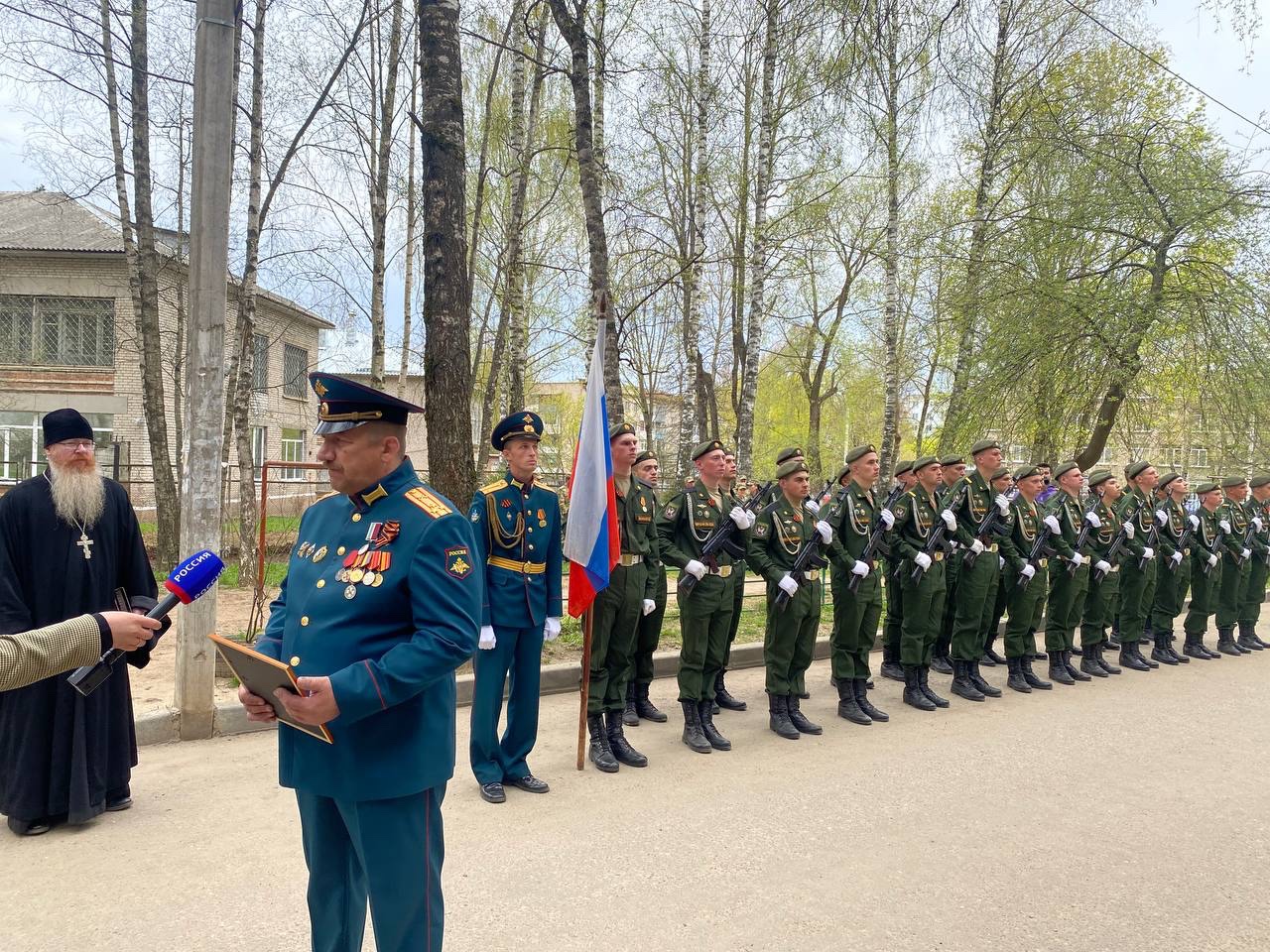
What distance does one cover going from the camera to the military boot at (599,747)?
519 cm

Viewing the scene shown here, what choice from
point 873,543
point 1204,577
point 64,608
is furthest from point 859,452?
point 1204,577

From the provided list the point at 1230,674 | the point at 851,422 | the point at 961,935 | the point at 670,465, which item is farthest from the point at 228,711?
the point at 851,422

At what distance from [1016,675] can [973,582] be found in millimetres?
1113

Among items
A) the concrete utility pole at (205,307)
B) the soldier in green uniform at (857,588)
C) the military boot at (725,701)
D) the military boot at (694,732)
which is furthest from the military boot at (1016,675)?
the concrete utility pole at (205,307)

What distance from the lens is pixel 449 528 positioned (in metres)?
2.36

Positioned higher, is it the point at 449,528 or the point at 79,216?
the point at 79,216

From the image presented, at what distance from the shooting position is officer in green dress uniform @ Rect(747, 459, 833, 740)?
6121mm

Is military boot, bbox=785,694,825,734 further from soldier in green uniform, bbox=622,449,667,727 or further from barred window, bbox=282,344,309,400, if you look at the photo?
barred window, bbox=282,344,309,400

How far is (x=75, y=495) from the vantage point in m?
4.17

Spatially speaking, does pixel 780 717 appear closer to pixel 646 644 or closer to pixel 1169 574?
pixel 646 644

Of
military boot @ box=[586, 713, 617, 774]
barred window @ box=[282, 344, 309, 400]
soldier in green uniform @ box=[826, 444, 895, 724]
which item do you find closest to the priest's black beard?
military boot @ box=[586, 713, 617, 774]

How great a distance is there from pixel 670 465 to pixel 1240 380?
14.6m

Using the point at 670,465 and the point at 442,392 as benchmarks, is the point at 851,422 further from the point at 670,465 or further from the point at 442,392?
the point at 442,392

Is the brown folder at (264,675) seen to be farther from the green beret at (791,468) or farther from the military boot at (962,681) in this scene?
the military boot at (962,681)
